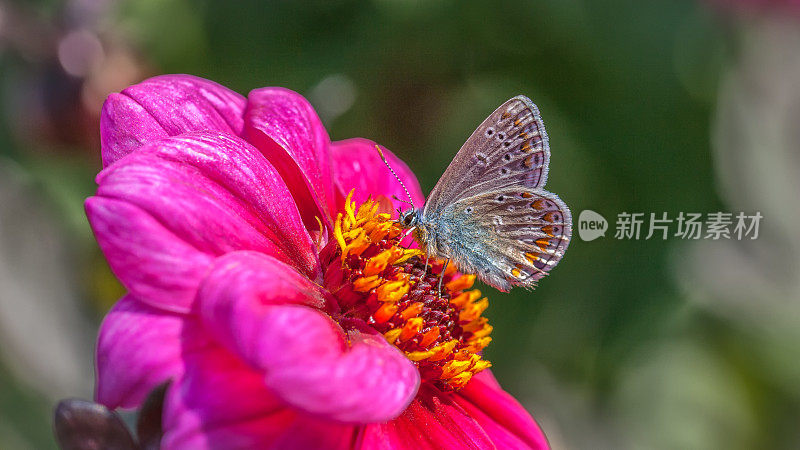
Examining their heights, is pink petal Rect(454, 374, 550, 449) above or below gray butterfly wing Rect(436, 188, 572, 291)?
below

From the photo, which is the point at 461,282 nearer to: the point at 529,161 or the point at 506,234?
the point at 506,234

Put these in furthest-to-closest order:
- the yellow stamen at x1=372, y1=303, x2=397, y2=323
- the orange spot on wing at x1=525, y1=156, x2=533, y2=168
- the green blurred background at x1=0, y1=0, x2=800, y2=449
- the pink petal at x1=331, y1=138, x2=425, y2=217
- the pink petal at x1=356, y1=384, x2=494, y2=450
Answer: the green blurred background at x1=0, y1=0, x2=800, y2=449 < the pink petal at x1=331, y1=138, x2=425, y2=217 < the orange spot on wing at x1=525, y1=156, x2=533, y2=168 < the yellow stamen at x1=372, y1=303, x2=397, y2=323 < the pink petal at x1=356, y1=384, x2=494, y2=450

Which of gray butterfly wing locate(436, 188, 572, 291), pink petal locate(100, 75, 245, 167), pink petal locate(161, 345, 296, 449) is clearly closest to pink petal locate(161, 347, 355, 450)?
pink petal locate(161, 345, 296, 449)

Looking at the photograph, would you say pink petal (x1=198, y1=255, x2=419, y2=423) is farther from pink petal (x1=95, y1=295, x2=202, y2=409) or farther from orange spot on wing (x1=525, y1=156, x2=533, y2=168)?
orange spot on wing (x1=525, y1=156, x2=533, y2=168)

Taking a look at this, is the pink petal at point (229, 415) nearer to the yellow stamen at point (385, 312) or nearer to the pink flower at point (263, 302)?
the pink flower at point (263, 302)

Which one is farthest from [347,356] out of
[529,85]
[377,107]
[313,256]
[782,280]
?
[782,280]

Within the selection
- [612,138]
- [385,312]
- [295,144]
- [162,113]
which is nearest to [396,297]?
[385,312]

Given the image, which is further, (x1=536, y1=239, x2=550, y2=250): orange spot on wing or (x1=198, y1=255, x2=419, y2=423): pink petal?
(x1=536, y1=239, x2=550, y2=250): orange spot on wing

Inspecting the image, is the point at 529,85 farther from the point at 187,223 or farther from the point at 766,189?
the point at 187,223
